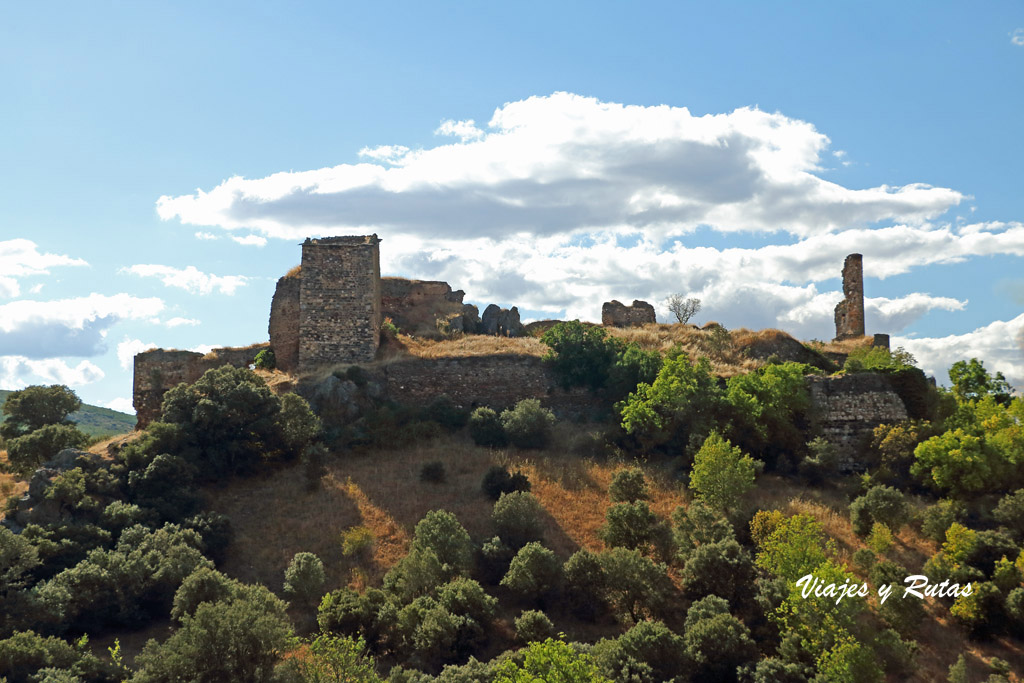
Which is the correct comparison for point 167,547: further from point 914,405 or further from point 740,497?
point 914,405

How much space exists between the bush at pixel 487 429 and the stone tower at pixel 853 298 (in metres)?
19.7

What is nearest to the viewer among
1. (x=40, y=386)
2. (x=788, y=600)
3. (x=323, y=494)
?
(x=788, y=600)

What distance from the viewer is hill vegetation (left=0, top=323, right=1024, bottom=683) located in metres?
19.8

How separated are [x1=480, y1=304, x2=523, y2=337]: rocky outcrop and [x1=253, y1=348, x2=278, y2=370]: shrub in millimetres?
9031

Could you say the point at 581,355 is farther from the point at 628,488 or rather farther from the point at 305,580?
the point at 305,580

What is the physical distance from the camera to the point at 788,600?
2084 centimetres

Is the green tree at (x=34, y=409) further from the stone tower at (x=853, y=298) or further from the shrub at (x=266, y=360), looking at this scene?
the stone tower at (x=853, y=298)

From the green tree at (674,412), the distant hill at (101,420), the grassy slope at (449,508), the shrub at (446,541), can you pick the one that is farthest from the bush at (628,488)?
the distant hill at (101,420)

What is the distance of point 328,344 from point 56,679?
647 inches

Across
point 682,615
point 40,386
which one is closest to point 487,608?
point 682,615

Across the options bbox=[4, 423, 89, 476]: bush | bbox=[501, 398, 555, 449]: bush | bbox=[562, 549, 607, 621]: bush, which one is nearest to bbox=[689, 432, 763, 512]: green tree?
bbox=[562, 549, 607, 621]: bush

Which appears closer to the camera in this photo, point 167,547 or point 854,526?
point 167,547

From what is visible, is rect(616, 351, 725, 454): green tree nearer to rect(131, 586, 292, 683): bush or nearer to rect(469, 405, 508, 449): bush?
rect(469, 405, 508, 449): bush

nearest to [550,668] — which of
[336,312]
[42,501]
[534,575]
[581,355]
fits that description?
[534,575]
